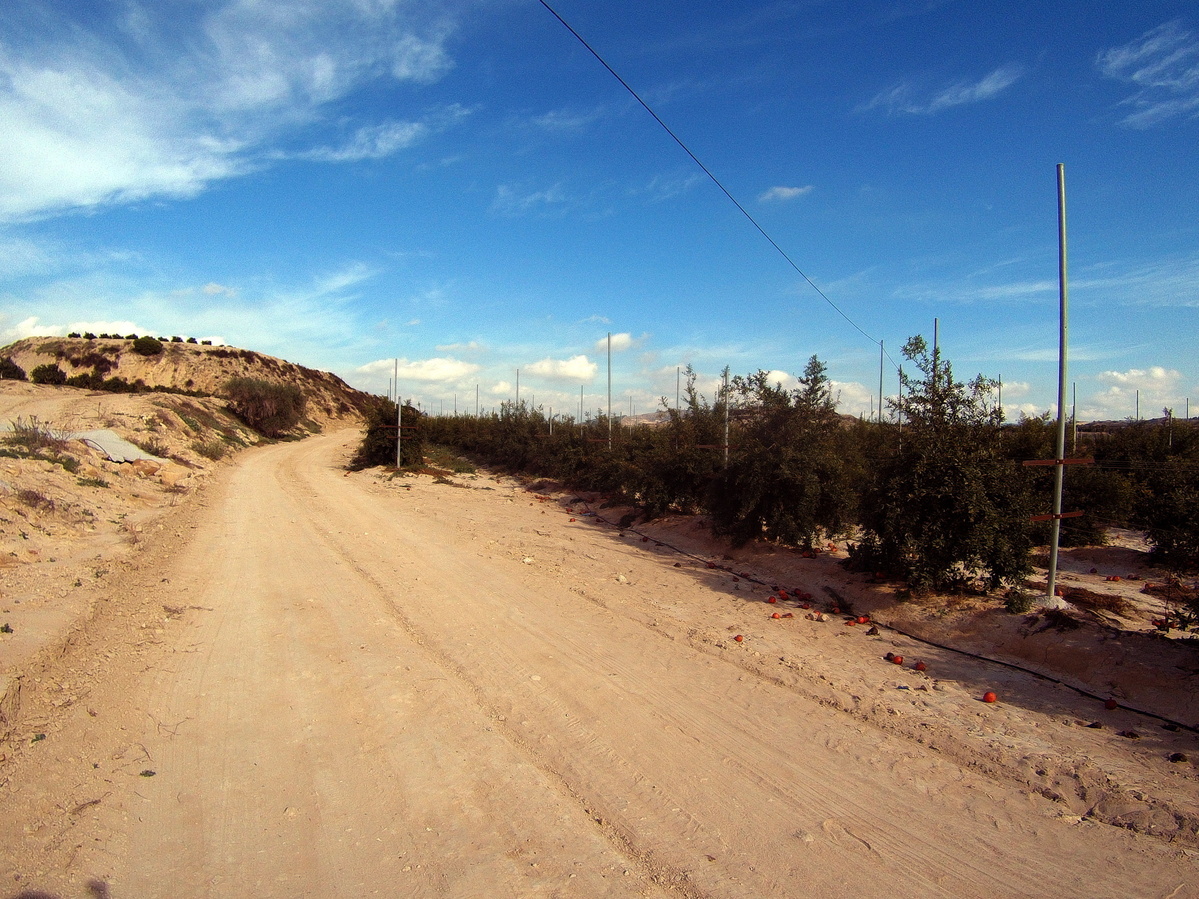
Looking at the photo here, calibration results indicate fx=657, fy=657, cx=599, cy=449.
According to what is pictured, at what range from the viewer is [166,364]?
64938 mm

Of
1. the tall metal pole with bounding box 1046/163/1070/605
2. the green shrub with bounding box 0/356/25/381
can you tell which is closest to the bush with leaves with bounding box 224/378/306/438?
the green shrub with bounding box 0/356/25/381

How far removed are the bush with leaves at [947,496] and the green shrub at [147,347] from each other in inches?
2936

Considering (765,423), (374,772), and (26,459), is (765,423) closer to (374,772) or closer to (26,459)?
(374,772)

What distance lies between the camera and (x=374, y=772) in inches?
181

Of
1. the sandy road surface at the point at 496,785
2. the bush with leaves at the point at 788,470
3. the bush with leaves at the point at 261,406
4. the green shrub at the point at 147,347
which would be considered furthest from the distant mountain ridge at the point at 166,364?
the sandy road surface at the point at 496,785

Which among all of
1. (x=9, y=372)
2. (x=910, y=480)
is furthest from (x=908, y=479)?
(x=9, y=372)

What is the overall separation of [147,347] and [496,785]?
76.3m

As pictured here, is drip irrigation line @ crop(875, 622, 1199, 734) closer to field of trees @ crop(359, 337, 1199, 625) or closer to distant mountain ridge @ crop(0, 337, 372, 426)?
field of trees @ crop(359, 337, 1199, 625)

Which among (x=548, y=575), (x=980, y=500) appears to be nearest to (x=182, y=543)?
(x=548, y=575)

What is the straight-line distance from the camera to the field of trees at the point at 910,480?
8.85 metres

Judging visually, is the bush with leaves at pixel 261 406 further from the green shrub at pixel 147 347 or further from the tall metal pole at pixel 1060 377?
the tall metal pole at pixel 1060 377

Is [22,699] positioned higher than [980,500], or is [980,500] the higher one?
[980,500]

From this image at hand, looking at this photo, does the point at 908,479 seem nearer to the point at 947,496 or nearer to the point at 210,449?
the point at 947,496

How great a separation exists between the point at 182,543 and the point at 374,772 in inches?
392
